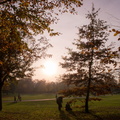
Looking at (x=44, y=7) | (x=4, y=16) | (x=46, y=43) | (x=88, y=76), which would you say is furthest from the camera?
(x=46, y=43)

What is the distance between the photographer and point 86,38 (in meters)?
14.2

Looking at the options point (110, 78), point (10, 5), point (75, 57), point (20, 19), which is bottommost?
point (110, 78)

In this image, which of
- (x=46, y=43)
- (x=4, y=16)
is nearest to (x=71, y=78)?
(x=46, y=43)

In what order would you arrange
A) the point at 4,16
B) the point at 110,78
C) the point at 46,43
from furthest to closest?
1. the point at 46,43
2. the point at 110,78
3. the point at 4,16

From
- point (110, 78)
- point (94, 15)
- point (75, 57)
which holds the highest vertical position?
point (94, 15)

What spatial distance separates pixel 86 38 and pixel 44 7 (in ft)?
24.8

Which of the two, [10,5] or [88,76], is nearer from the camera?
[10,5]

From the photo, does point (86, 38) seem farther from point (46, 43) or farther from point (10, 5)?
point (10, 5)

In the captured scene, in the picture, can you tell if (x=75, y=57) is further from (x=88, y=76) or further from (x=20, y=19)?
(x=20, y=19)

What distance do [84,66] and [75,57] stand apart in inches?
51.7

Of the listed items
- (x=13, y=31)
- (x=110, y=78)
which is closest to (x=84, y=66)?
(x=110, y=78)

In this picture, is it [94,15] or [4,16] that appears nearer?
[4,16]

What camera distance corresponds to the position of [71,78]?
13906mm

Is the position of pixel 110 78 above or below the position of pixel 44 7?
below
